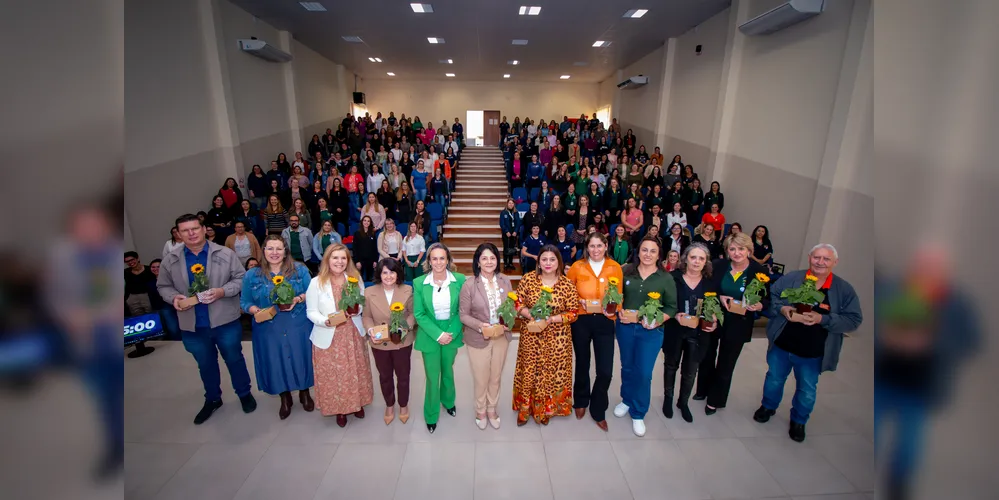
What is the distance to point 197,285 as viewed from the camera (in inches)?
134

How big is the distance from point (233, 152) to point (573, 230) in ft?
20.4

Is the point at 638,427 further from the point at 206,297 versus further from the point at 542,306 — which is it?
the point at 206,297

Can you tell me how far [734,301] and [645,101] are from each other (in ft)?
34.5

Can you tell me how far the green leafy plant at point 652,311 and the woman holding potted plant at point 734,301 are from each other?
64cm

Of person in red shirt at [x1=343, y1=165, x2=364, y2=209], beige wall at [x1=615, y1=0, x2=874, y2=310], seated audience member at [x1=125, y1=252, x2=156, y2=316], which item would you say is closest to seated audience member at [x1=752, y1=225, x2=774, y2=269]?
beige wall at [x1=615, y1=0, x2=874, y2=310]

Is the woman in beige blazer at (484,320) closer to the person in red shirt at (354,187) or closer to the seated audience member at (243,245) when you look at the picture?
the seated audience member at (243,245)

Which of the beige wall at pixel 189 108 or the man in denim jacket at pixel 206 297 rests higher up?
the beige wall at pixel 189 108

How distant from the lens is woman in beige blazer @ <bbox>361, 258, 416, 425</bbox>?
3369 mm

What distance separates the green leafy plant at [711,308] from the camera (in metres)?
3.36

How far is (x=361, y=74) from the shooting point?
17234 millimetres

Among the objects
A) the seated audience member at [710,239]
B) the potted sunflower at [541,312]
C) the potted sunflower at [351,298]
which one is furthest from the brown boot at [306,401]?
the seated audience member at [710,239]
